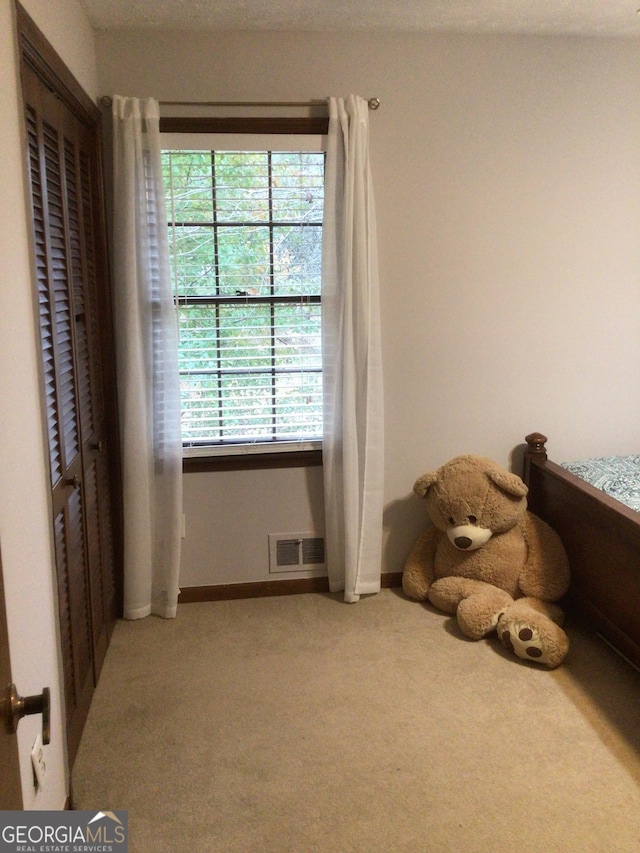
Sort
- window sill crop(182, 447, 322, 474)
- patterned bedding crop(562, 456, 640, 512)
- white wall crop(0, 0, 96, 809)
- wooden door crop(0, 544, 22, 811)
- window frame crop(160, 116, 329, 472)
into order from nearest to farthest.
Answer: wooden door crop(0, 544, 22, 811)
white wall crop(0, 0, 96, 809)
patterned bedding crop(562, 456, 640, 512)
window frame crop(160, 116, 329, 472)
window sill crop(182, 447, 322, 474)

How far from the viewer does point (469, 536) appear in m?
3.00

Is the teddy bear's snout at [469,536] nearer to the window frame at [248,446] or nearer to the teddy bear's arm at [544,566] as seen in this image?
the teddy bear's arm at [544,566]

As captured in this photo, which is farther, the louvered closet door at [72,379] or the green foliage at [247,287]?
the green foliage at [247,287]

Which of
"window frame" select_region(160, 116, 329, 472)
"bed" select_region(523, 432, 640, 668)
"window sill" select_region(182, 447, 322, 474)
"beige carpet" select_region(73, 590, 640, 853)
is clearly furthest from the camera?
"window sill" select_region(182, 447, 322, 474)

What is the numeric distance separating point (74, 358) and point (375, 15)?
178 cm

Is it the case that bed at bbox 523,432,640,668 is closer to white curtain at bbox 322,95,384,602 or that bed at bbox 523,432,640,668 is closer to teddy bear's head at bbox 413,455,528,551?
teddy bear's head at bbox 413,455,528,551

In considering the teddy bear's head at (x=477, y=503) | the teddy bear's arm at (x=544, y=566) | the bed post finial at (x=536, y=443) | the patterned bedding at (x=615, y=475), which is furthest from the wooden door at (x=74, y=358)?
the patterned bedding at (x=615, y=475)

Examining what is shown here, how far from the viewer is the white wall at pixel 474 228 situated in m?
2.98

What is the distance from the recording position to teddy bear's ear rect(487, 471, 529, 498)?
300cm

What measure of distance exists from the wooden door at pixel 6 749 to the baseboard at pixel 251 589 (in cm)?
223

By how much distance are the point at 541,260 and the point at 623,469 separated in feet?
3.26

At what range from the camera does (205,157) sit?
2975 mm

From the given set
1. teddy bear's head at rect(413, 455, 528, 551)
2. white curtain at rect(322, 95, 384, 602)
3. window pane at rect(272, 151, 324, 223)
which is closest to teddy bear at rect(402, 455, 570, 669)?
teddy bear's head at rect(413, 455, 528, 551)

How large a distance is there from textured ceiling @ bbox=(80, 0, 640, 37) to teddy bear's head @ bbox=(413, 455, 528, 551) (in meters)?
1.80
